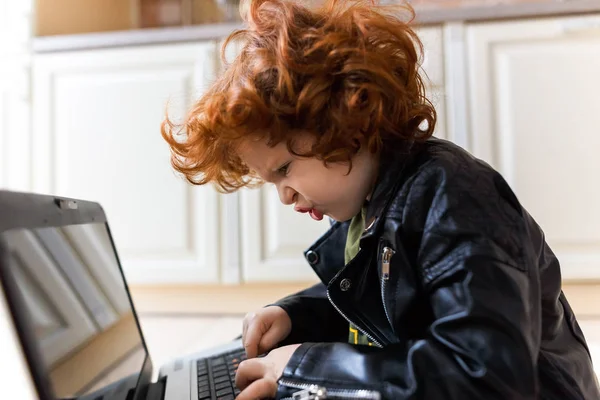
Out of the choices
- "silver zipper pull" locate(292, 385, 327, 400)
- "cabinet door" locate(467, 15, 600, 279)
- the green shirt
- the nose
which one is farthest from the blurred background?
"silver zipper pull" locate(292, 385, 327, 400)

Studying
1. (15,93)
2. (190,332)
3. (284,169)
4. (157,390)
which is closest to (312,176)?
(284,169)

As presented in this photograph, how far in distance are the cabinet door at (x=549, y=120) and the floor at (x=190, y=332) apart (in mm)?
251

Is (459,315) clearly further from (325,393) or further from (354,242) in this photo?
(354,242)

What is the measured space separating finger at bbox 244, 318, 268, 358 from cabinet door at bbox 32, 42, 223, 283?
0.80 meters

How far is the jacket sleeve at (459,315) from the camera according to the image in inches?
18.0

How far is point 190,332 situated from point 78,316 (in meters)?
0.77

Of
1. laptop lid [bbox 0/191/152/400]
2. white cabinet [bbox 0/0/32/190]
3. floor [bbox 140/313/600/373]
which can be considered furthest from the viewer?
white cabinet [bbox 0/0/32/190]

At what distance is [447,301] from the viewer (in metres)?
0.49

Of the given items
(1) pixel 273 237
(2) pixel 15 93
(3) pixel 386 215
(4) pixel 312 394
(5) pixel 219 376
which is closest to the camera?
(4) pixel 312 394

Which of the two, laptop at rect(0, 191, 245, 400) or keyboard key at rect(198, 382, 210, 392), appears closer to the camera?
laptop at rect(0, 191, 245, 400)

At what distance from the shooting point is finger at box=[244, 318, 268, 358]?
2.34 feet

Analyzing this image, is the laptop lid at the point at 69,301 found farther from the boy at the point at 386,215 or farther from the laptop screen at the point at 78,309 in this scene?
the boy at the point at 386,215

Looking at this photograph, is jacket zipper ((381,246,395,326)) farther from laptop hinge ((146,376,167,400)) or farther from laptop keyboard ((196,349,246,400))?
laptop hinge ((146,376,167,400))

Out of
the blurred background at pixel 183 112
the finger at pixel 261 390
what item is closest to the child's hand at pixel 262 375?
the finger at pixel 261 390
